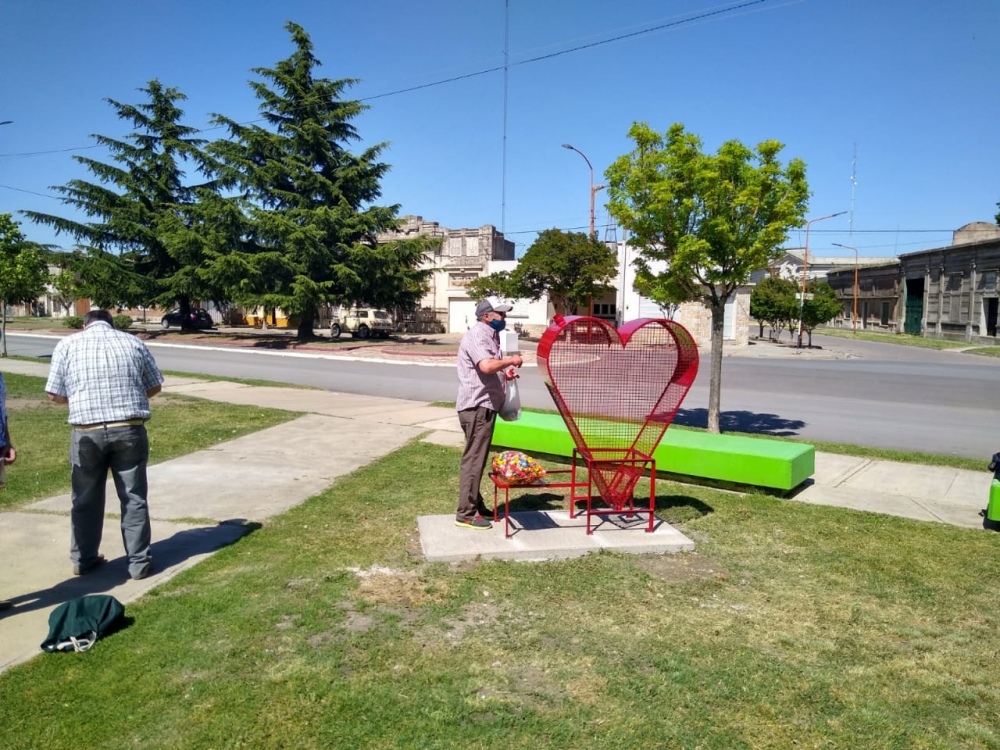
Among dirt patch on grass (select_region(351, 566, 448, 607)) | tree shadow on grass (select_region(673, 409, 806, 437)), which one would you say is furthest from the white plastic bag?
tree shadow on grass (select_region(673, 409, 806, 437))

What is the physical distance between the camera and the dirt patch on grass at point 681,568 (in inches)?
195

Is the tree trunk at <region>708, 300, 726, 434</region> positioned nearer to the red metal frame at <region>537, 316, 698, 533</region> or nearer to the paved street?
the paved street

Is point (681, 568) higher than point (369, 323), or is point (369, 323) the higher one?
point (369, 323)

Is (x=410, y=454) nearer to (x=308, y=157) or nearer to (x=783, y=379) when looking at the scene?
(x=783, y=379)

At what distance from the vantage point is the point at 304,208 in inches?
1363

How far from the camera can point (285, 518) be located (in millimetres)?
6199

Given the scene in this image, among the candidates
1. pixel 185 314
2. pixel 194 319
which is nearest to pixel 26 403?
pixel 185 314

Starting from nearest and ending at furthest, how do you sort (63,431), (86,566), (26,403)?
(86,566) → (63,431) → (26,403)

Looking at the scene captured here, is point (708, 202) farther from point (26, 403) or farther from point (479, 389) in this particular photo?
point (26, 403)

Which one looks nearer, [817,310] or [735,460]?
[735,460]

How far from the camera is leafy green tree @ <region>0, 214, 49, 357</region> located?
20547 millimetres

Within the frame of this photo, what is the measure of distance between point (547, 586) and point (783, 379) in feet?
60.0

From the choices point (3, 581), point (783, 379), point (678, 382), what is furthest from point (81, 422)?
point (783, 379)

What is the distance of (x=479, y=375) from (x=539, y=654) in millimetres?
2284
